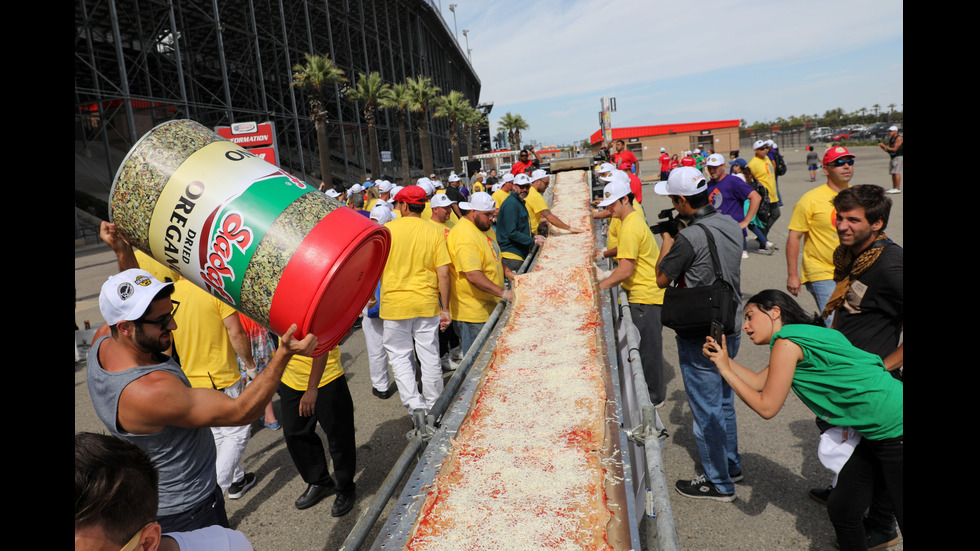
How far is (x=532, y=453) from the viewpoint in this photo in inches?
104

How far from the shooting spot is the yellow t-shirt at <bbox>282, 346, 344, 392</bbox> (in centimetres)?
380

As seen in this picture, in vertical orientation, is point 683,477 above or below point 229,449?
below

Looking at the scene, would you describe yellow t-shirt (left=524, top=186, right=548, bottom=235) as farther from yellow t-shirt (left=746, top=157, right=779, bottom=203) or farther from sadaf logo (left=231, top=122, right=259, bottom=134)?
sadaf logo (left=231, top=122, right=259, bottom=134)

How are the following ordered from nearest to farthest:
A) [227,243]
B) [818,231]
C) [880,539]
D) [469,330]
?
[227,243], [880,539], [818,231], [469,330]

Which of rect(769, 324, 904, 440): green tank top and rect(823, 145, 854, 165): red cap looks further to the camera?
rect(823, 145, 854, 165): red cap

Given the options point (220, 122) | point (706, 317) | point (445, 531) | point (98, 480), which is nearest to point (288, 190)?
point (98, 480)

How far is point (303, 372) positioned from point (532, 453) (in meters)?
1.95

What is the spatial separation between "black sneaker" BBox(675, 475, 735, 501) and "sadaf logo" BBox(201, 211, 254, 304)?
3.27 meters

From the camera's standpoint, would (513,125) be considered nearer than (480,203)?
No

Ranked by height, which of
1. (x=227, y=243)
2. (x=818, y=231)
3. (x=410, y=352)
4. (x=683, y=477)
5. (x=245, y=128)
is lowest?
(x=683, y=477)

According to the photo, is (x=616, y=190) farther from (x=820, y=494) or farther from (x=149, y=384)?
(x=149, y=384)

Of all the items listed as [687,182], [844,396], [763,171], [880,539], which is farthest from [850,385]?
[763,171]

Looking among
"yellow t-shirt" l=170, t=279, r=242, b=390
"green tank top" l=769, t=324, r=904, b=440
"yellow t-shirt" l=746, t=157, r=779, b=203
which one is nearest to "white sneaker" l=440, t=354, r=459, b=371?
"yellow t-shirt" l=170, t=279, r=242, b=390
